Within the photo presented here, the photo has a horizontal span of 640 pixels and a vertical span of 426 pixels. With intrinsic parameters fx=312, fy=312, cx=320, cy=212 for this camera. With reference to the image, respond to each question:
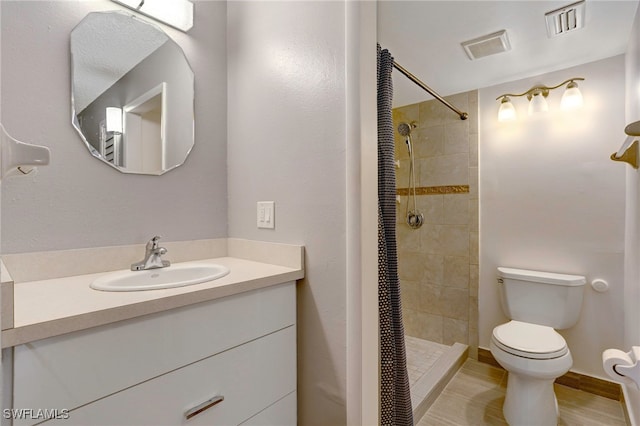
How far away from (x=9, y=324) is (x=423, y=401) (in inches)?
76.3

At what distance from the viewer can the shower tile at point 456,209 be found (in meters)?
2.52

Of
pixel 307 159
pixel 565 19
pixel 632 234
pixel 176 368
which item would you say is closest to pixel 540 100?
pixel 565 19

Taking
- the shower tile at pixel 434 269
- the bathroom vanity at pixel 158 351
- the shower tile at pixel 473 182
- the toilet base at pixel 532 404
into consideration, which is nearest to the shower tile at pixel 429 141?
the shower tile at pixel 473 182

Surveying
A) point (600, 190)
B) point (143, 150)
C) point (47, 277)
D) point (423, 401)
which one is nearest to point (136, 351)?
point (47, 277)

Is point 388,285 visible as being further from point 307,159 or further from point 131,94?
point 131,94

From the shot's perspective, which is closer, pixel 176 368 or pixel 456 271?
pixel 176 368

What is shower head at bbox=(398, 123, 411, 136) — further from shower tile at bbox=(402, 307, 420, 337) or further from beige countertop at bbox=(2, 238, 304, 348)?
beige countertop at bbox=(2, 238, 304, 348)

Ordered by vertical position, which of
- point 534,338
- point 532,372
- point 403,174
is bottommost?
point 532,372

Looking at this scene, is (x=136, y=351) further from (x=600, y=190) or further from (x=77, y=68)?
(x=600, y=190)

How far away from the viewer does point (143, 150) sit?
4.27 ft

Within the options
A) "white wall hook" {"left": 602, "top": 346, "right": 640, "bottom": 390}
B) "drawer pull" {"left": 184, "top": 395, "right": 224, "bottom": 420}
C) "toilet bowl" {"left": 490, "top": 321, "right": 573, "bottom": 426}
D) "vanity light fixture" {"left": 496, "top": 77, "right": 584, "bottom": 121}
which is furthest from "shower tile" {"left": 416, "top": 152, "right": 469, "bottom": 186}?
"drawer pull" {"left": 184, "top": 395, "right": 224, "bottom": 420}

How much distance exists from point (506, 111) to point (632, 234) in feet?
3.55

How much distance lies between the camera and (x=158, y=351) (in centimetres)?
82

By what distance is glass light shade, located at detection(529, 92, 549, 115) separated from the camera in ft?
7.11
